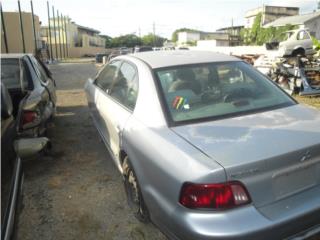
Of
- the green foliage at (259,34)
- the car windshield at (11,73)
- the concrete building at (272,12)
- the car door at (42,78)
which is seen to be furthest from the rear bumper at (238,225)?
the concrete building at (272,12)

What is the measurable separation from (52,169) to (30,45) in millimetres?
31888

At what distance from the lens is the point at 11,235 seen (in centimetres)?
223

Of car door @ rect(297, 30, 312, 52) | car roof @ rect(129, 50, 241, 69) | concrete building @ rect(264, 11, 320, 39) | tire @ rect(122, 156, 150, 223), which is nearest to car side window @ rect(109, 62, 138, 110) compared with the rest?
car roof @ rect(129, 50, 241, 69)

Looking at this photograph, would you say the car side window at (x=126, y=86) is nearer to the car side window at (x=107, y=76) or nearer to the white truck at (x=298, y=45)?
the car side window at (x=107, y=76)

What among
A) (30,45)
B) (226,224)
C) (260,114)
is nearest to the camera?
(226,224)

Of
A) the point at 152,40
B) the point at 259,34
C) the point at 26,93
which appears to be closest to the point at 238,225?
the point at 26,93

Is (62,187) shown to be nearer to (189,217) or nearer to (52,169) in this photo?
(52,169)

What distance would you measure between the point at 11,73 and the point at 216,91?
3682 mm

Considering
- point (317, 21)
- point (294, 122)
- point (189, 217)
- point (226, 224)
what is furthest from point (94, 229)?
point (317, 21)

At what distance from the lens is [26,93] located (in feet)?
15.0

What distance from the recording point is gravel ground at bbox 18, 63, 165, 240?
3.04 meters

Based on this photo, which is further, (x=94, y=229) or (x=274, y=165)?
(x=94, y=229)

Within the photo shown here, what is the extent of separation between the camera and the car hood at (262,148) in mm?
1976

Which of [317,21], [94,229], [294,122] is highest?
[317,21]
